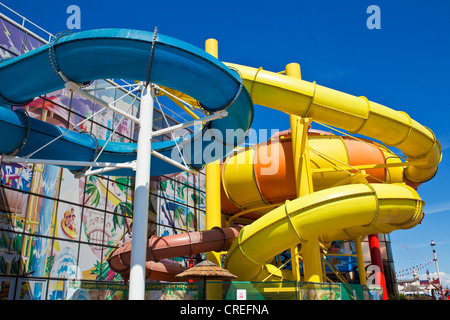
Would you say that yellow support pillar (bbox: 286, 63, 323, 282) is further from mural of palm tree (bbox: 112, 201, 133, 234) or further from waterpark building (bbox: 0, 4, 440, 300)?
mural of palm tree (bbox: 112, 201, 133, 234)

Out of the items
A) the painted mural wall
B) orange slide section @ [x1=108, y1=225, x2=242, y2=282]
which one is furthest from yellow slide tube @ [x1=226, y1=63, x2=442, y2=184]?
orange slide section @ [x1=108, y1=225, x2=242, y2=282]

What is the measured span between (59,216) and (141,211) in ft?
25.5

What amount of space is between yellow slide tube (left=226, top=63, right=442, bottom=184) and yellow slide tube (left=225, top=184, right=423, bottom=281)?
2.22 m

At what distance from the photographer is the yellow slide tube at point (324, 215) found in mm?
11711

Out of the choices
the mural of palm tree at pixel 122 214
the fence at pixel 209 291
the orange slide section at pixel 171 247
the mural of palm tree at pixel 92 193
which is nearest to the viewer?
the fence at pixel 209 291

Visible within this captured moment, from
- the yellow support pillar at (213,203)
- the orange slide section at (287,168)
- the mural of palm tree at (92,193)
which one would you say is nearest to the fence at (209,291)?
the yellow support pillar at (213,203)

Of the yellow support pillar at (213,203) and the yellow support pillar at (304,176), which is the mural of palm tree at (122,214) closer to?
the yellow support pillar at (213,203)

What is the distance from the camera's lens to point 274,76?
1280 centimetres

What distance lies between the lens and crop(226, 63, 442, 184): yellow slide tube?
1270 cm

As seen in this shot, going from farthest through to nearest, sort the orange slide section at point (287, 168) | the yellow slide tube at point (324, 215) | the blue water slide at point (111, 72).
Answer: the orange slide section at point (287, 168) < the yellow slide tube at point (324, 215) < the blue water slide at point (111, 72)

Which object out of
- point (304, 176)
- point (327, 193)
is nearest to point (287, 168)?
point (304, 176)

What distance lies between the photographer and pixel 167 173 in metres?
13.8

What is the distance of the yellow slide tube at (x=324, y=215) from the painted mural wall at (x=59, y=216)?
452cm
